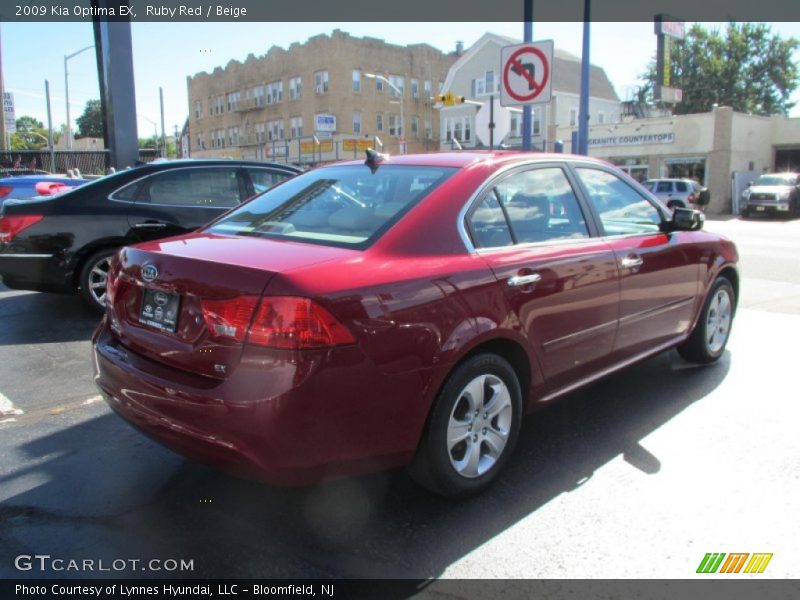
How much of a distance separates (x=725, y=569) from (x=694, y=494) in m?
0.61

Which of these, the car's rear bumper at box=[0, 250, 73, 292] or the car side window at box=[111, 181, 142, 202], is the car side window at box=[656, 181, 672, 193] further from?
the car's rear bumper at box=[0, 250, 73, 292]

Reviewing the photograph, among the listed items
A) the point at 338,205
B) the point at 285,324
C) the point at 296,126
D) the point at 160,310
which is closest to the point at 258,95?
the point at 296,126

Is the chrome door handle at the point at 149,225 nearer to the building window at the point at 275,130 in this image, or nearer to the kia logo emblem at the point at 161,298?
the kia logo emblem at the point at 161,298

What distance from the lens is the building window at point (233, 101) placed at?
68750 millimetres

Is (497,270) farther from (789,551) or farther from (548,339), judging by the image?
(789,551)

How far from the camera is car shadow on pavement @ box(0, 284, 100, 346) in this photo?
612 cm

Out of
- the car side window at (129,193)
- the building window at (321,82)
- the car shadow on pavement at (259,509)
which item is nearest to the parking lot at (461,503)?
the car shadow on pavement at (259,509)

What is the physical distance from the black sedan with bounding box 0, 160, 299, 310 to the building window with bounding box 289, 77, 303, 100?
54.7 metres

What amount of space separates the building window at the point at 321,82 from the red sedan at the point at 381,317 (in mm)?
55274

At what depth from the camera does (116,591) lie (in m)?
2.54

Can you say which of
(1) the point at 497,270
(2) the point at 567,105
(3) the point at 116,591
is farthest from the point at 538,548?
(2) the point at 567,105

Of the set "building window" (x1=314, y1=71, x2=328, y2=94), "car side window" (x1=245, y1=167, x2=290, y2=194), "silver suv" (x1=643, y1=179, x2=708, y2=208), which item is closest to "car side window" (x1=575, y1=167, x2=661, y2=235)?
"car side window" (x1=245, y1=167, x2=290, y2=194)

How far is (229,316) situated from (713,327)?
4192 mm

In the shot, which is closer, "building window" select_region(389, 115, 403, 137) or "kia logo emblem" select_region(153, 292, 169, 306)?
"kia logo emblem" select_region(153, 292, 169, 306)
